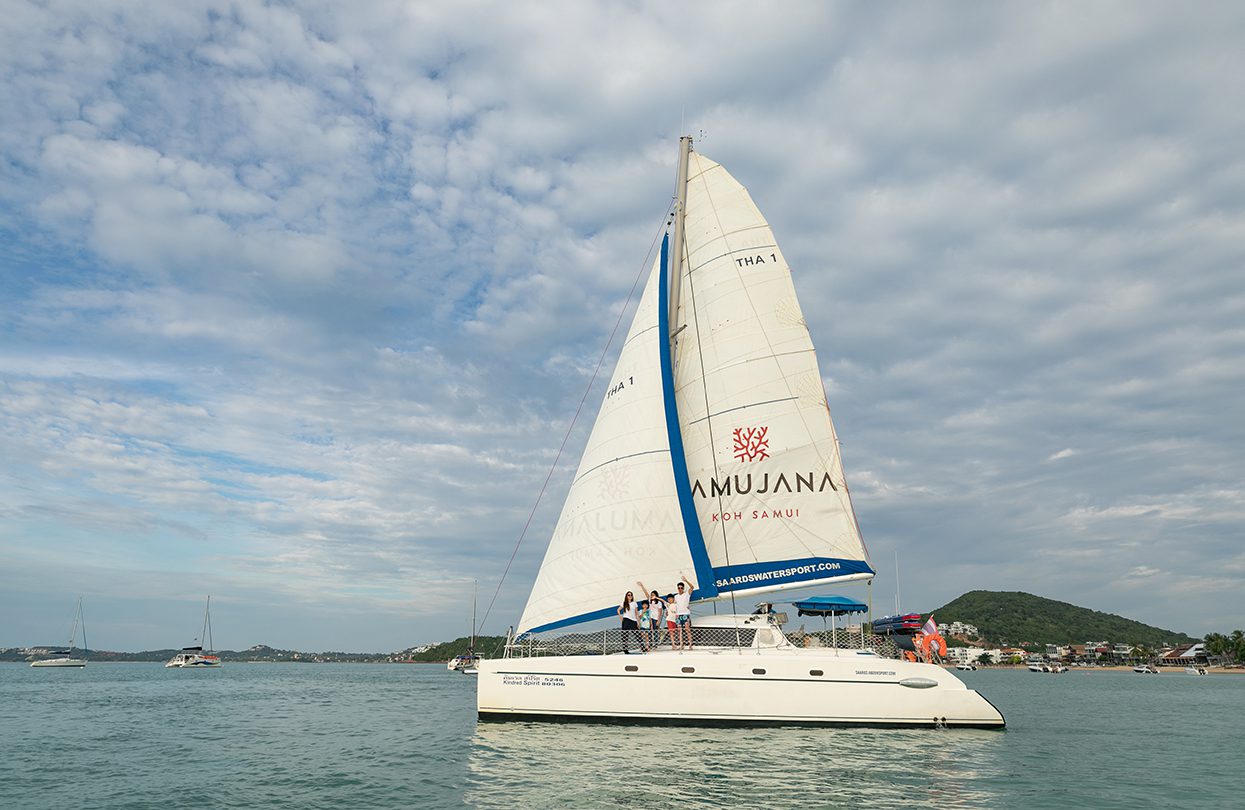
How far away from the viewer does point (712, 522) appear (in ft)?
62.6

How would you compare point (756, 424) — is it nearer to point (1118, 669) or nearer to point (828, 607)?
point (828, 607)

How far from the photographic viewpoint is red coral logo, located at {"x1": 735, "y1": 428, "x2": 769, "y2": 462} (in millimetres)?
19031

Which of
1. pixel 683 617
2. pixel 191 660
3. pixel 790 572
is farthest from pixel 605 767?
pixel 191 660

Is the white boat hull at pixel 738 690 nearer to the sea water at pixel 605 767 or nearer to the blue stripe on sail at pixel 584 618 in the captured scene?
the sea water at pixel 605 767

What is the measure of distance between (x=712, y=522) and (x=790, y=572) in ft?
7.18

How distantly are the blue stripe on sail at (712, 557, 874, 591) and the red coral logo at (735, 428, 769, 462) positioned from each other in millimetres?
2565

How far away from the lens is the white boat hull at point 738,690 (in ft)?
53.3

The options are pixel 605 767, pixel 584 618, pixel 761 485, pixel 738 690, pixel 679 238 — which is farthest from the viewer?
pixel 679 238

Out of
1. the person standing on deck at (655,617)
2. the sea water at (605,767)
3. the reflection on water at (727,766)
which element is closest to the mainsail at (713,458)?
the person standing on deck at (655,617)

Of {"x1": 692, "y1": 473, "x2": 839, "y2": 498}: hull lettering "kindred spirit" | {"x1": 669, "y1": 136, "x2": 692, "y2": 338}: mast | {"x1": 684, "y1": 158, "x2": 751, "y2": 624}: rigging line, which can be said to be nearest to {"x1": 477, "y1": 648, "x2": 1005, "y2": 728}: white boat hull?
{"x1": 684, "y1": 158, "x2": 751, "y2": 624}: rigging line

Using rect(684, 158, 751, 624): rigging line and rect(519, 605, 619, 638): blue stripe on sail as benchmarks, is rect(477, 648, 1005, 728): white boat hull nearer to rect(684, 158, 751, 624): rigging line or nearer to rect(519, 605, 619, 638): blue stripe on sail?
rect(519, 605, 619, 638): blue stripe on sail

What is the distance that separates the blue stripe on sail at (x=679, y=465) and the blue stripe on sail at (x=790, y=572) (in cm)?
51

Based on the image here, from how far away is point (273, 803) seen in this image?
10.9m

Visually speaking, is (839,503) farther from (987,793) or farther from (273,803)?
(273,803)
